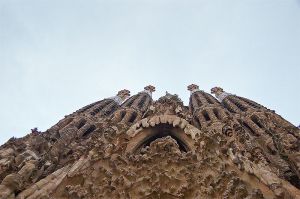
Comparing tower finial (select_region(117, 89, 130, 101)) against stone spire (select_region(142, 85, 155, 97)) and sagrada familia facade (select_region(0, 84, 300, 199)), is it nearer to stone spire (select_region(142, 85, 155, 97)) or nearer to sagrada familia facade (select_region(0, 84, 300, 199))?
stone spire (select_region(142, 85, 155, 97))

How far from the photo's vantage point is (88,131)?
20078 millimetres

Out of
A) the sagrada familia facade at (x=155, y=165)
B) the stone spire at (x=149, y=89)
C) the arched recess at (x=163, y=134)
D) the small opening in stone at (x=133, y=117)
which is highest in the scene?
the stone spire at (x=149, y=89)

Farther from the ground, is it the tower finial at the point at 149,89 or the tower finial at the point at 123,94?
the tower finial at the point at 149,89

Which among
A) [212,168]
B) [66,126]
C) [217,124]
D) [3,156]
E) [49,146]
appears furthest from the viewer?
[66,126]

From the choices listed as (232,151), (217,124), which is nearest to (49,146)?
(232,151)

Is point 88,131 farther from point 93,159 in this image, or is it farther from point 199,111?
point 93,159

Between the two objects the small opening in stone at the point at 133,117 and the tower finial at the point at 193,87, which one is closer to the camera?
the small opening in stone at the point at 133,117

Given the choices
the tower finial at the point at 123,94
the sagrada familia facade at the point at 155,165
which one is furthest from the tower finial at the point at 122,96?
the sagrada familia facade at the point at 155,165

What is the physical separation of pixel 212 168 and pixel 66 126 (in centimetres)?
1074

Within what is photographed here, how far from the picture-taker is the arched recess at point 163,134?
1293 cm

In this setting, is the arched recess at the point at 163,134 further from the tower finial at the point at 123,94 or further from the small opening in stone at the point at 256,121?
the tower finial at the point at 123,94

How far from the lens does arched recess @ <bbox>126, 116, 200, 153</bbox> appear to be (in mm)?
12925

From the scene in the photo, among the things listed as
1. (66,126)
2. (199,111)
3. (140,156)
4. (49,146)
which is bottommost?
(140,156)

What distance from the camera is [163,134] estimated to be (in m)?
14.0
